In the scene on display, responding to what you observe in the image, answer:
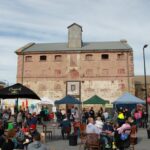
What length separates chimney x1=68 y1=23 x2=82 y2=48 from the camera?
2035 inches

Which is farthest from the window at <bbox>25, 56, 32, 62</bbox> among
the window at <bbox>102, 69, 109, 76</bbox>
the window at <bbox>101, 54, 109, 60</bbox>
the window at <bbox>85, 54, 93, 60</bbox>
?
the window at <bbox>102, 69, 109, 76</bbox>

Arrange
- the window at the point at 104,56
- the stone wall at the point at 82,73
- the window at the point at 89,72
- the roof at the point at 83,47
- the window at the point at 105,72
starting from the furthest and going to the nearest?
the roof at the point at 83,47 < the window at the point at 104,56 < the window at the point at 89,72 < the window at the point at 105,72 < the stone wall at the point at 82,73

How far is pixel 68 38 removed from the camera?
52562mm

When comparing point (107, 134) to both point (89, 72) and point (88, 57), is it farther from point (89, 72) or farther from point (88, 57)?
point (88, 57)

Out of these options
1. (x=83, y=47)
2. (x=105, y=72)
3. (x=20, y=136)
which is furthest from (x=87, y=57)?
(x=20, y=136)

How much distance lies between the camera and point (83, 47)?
51562 mm

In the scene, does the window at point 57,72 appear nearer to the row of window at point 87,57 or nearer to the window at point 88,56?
the row of window at point 87,57

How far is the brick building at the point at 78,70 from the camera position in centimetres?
4853

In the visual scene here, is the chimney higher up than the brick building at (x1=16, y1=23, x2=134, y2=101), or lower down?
higher up

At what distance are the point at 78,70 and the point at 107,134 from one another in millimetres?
36225

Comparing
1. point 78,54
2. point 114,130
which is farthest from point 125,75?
point 114,130

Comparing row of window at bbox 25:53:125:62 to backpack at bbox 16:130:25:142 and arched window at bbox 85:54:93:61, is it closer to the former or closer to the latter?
arched window at bbox 85:54:93:61

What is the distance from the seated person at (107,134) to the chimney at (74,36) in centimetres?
3747

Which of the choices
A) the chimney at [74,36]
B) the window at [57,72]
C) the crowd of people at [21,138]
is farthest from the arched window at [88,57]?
the crowd of people at [21,138]
